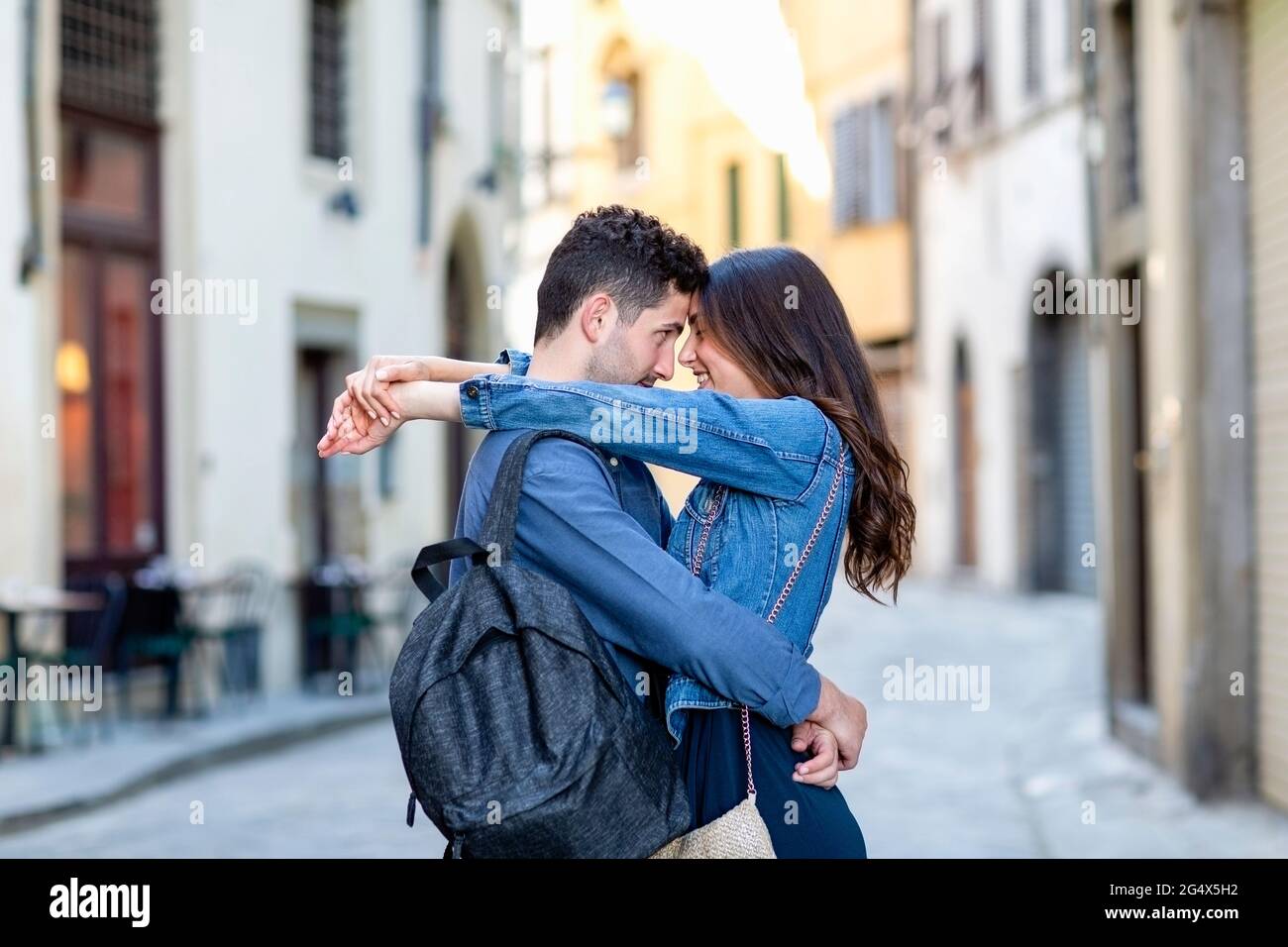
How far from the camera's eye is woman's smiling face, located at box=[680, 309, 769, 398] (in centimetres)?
280

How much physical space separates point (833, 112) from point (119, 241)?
1785 cm

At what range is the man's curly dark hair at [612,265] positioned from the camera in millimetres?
2678

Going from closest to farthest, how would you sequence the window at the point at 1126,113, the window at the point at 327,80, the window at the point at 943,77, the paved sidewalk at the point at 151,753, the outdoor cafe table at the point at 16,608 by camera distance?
the paved sidewalk at the point at 151,753, the outdoor cafe table at the point at 16,608, the window at the point at 1126,113, the window at the point at 327,80, the window at the point at 943,77

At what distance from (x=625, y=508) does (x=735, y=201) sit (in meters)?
30.4

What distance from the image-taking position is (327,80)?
15625 millimetres

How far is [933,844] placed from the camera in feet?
25.5

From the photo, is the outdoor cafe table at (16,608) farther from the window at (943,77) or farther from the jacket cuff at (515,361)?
the window at (943,77)

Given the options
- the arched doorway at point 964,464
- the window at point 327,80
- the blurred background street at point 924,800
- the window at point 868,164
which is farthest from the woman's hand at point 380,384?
the window at point 868,164

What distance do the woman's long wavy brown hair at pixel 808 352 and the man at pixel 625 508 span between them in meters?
0.07

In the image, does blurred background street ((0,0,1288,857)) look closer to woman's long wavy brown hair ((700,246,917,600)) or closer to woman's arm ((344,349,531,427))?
woman's long wavy brown hair ((700,246,917,600))

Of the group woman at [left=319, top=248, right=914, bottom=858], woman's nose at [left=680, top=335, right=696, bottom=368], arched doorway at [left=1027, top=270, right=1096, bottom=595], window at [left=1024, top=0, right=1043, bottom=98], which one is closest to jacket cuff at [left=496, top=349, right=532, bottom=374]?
woman at [left=319, top=248, right=914, bottom=858]

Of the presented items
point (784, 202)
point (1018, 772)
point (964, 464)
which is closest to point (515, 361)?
point (1018, 772)
